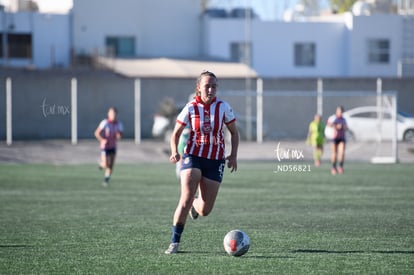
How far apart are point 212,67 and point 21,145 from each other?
17.4 metres

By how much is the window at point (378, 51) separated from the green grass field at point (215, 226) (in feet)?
106

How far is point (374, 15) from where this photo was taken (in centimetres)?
5681

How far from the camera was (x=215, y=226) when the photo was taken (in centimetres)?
1380

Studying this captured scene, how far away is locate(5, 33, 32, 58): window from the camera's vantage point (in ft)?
166

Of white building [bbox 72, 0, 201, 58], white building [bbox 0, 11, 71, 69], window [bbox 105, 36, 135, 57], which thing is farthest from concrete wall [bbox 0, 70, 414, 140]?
window [bbox 105, 36, 135, 57]

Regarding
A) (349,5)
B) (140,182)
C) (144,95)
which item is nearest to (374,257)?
(140,182)

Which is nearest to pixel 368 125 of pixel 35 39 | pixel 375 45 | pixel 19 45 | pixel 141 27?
pixel 375 45

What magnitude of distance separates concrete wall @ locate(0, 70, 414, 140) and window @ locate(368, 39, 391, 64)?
494 inches

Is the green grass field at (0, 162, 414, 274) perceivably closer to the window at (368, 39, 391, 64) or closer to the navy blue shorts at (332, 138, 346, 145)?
the navy blue shorts at (332, 138, 346, 145)

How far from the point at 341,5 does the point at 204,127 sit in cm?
7006

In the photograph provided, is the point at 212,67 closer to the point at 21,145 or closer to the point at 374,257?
the point at 21,145

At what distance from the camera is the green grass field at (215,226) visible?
9.88m

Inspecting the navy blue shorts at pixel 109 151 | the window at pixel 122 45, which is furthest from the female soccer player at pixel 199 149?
the window at pixel 122 45

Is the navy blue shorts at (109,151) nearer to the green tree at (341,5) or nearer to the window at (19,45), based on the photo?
the window at (19,45)
